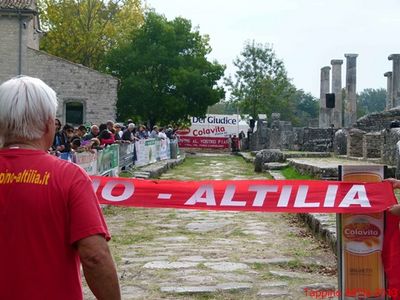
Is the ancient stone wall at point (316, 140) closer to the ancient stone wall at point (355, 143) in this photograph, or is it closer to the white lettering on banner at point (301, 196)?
the ancient stone wall at point (355, 143)

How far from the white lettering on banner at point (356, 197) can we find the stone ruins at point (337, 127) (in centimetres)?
1464

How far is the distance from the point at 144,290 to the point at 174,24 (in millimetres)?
38541

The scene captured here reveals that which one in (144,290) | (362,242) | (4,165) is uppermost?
(4,165)

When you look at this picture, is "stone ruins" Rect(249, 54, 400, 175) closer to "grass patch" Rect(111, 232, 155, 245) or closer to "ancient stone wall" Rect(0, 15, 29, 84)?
"grass patch" Rect(111, 232, 155, 245)

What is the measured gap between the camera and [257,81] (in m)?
A: 56.8

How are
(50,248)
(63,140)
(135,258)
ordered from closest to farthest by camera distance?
(50,248) → (135,258) → (63,140)

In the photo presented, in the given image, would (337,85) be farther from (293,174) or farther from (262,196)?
(262,196)

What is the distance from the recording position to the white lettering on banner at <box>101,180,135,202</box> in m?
5.76

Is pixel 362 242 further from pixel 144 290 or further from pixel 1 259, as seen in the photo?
pixel 1 259

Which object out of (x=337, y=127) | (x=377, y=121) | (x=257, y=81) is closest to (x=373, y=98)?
(x=257, y=81)

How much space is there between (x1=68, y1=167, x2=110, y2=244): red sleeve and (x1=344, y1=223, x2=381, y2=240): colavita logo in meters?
2.97

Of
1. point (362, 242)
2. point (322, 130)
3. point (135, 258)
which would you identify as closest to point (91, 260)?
point (362, 242)

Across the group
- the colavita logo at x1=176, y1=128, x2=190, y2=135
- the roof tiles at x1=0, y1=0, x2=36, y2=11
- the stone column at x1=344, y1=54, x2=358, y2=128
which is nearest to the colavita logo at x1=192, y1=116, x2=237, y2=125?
the colavita logo at x1=176, y1=128, x2=190, y2=135

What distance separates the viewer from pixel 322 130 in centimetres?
3603
